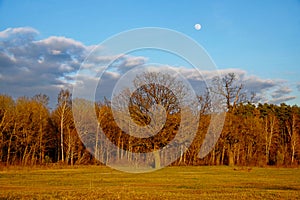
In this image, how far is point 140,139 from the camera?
56.2 meters

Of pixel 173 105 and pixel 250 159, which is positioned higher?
pixel 173 105

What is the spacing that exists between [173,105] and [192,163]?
59.0 ft

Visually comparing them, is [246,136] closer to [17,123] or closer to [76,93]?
[76,93]

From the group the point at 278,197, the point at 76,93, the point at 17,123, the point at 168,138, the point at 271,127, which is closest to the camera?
the point at 278,197

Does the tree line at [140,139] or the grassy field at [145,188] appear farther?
the tree line at [140,139]

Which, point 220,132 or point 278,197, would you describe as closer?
point 278,197

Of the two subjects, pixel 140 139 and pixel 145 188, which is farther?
pixel 140 139

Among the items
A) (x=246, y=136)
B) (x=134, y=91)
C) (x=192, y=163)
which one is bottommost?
(x=192, y=163)

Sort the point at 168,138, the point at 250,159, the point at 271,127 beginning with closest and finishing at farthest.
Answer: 1. the point at 168,138
2. the point at 250,159
3. the point at 271,127

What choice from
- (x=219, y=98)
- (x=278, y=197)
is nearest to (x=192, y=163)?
(x=219, y=98)

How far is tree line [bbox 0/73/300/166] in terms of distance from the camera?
5669 centimetres

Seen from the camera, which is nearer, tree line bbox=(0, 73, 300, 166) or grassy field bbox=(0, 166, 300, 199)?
grassy field bbox=(0, 166, 300, 199)

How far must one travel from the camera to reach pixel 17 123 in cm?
5994

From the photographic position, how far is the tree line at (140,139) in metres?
56.7
